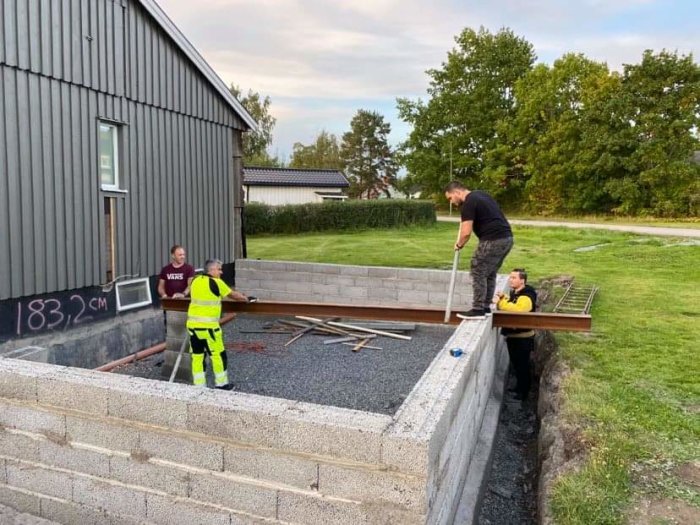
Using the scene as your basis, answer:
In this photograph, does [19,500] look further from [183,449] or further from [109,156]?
[109,156]

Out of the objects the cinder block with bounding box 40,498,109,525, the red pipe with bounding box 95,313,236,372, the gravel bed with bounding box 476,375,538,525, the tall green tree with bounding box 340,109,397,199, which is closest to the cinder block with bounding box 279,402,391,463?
the cinder block with bounding box 40,498,109,525

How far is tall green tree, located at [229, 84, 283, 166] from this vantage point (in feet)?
174

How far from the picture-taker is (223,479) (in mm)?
3365

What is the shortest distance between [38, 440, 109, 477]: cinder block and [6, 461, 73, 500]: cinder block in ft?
0.26

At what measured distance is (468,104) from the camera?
45.2 metres

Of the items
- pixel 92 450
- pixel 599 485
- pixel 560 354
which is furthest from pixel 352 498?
pixel 560 354

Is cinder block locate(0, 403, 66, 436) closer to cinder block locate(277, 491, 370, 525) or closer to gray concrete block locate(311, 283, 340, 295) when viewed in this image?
cinder block locate(277, 491, 370, 525)

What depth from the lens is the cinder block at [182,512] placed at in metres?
A: 3.41

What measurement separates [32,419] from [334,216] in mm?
25403

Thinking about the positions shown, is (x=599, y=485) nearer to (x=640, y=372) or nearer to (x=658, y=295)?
(x=640, y=372)

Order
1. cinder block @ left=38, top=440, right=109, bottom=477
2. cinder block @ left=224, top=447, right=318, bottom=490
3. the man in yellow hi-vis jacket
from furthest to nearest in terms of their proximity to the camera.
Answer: the man in yellow hi-vis jacket
cinder block @ left=38, top=440, right=109, bottom=477
cinder block @ left=224, top=447, right=318, bottom=490

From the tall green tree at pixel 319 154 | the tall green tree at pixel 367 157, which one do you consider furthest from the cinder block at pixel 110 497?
the tall green tree at pixel 367 157

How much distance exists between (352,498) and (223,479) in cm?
83

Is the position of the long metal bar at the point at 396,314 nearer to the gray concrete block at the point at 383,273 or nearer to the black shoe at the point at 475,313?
the black shoe at the point at 475,313
